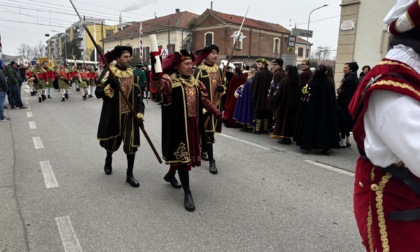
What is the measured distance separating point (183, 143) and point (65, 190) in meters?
1.86

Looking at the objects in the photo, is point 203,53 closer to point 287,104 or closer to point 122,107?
point 122,107

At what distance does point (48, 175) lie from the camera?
17.2 feet

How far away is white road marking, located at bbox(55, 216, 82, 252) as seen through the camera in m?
3.19

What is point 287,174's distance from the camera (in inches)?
214

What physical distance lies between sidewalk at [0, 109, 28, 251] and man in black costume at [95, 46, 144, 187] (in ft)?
4.57

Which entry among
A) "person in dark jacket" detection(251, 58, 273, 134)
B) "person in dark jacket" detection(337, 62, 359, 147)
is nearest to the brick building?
"person in dark jacket" detection(251, 58, 273, 134)

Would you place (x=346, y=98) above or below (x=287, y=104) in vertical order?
above

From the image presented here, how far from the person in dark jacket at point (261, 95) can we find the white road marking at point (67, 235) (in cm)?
594

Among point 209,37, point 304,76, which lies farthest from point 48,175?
point 209,37

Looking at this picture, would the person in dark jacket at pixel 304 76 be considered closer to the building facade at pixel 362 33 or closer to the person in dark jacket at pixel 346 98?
the person in dark jacket at pixel 346 98

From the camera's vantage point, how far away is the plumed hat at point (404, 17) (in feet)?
4.40

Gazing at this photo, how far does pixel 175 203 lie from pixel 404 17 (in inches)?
135

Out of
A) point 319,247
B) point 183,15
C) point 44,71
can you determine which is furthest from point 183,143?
point 183,15

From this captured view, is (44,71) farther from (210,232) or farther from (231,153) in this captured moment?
(210,232)
